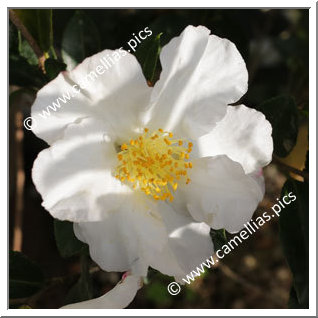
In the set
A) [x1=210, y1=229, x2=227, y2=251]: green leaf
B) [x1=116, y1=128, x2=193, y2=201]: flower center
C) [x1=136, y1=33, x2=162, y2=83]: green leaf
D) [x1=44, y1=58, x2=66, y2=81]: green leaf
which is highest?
[x1=44, y1=58, x2=66, y2=81]: green leaf

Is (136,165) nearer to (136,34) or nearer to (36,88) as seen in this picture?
(36,88)

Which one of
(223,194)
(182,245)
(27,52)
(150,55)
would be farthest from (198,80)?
(27,52)

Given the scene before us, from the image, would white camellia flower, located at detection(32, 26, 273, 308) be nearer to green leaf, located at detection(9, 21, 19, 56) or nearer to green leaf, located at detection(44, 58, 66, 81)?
green leaf, located at detection(44, 58, 66, 81)

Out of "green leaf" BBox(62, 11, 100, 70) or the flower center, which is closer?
the flower center

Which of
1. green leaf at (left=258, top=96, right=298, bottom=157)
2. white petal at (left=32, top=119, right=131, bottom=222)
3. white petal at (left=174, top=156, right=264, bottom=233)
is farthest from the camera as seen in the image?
green leaf at (left=258, top=96, right=298, bottom=157)

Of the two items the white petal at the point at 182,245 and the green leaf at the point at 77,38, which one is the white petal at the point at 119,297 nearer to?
the white petal at the point at 182,245

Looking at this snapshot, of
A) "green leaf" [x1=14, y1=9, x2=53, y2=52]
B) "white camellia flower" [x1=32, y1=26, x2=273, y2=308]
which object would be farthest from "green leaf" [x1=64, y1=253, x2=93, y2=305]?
"green leaf" [x1=14, y1=9, x2=53, y2=52]

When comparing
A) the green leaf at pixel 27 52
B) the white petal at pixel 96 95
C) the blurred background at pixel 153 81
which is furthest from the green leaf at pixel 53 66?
the green leaf at pixel 27 52
